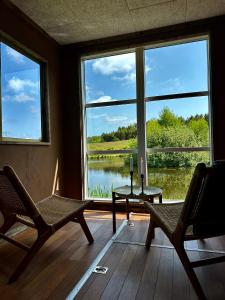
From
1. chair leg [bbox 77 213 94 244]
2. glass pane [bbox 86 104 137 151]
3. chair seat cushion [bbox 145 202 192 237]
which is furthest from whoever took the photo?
glass pane [bbox 86 104 137 151]

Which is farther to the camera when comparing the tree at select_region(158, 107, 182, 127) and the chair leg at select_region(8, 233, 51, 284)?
the tree at select_region(158, 107, 182, 127)

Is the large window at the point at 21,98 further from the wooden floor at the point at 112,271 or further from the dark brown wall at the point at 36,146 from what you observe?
the wooden floor at the point at 112,271

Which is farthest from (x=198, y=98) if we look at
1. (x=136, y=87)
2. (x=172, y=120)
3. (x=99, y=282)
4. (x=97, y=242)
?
(x=99, y=282)

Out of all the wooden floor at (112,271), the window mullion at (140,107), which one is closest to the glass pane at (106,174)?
the window mullion at (140,107)

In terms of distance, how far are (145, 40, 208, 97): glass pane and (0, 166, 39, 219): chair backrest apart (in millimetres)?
2195

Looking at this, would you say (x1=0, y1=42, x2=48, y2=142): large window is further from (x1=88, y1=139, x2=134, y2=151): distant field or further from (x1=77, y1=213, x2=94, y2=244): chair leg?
(x1=77, y1=213, x2=94, y2=244): chair leg

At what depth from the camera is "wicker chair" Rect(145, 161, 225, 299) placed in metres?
1.29

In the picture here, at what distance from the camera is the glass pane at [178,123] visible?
2.94 metres

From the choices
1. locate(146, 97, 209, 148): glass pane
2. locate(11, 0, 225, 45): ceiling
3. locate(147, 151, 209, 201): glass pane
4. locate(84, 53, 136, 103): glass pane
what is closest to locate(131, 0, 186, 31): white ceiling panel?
locate(11, 0, 225, 45): ceiling

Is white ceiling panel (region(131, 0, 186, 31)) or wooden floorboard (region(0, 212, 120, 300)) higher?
white ceiling panel (region(131, 0, 186, 31))

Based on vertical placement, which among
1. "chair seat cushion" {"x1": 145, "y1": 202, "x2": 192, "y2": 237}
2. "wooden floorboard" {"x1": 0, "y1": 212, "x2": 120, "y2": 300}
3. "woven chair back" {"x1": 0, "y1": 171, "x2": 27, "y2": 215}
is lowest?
"wooden floorboard" {"x1": 0, "y1": 212, "x2": 120, "y2": 300}

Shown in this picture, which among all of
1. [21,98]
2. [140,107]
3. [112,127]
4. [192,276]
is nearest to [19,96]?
[21,98]

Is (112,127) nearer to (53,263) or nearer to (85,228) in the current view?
(85,228)

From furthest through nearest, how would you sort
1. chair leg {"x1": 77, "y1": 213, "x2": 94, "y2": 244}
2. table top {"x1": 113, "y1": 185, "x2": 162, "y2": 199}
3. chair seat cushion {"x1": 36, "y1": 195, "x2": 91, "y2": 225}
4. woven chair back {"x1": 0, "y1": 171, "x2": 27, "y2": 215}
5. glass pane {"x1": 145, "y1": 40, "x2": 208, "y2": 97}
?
glass pane {"x1": 145, "y1": 40, "x2": 208, "y2": 97}, table top {"x1": 113, "y1": 185, "x2": 162, "y2": 199}, chair leg {"x1": 77, "y1": 213, "x2": 94, "y2": 244}, chair seat cushion {"x1": 36, "y1": 195, "x2": 91, "y2": 225}, woven chair back {"x1": 0, "y1": 171, "x2": 27, "y2": 215}
